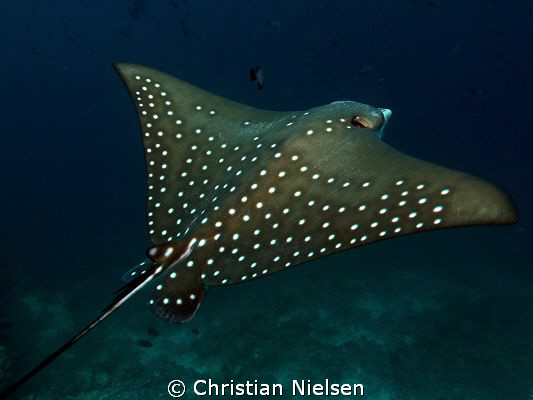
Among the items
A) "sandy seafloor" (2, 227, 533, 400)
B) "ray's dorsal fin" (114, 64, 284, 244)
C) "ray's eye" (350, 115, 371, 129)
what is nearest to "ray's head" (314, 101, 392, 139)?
"ray's eye" (350, 115, 371, 129)

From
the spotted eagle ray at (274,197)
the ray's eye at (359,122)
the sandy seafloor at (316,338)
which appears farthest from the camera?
the sandy seafloor at (316,338)

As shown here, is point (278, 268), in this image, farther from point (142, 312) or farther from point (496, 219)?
point (142, 312)

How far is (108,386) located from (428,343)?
8024 mm

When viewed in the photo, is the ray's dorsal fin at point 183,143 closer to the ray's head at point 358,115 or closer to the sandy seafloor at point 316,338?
the ray's head at point 358,115

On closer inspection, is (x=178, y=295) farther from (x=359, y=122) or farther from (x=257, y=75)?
(x=257, y=75)

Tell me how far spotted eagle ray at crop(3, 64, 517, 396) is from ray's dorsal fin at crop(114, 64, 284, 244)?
13mm

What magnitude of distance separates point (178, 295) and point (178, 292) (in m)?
0.02

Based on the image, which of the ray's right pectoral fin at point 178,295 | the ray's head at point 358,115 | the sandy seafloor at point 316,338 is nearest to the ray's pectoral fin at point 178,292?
the ray's right pectoral fin at point 178,295

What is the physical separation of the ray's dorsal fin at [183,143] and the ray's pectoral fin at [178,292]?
0.88ft

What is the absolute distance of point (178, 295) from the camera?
111 inches

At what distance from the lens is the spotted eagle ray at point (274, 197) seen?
2535 mm

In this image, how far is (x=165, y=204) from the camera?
3.48m

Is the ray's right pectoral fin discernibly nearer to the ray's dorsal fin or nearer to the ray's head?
the ray's dorsal fin

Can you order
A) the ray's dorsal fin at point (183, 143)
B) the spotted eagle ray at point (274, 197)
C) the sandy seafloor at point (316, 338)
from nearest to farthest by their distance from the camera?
the spotted eagle ray at point (274, 197)
the ray's dorsal fin at point (183, 143)
the sandy seafloor at point (316, 338)
